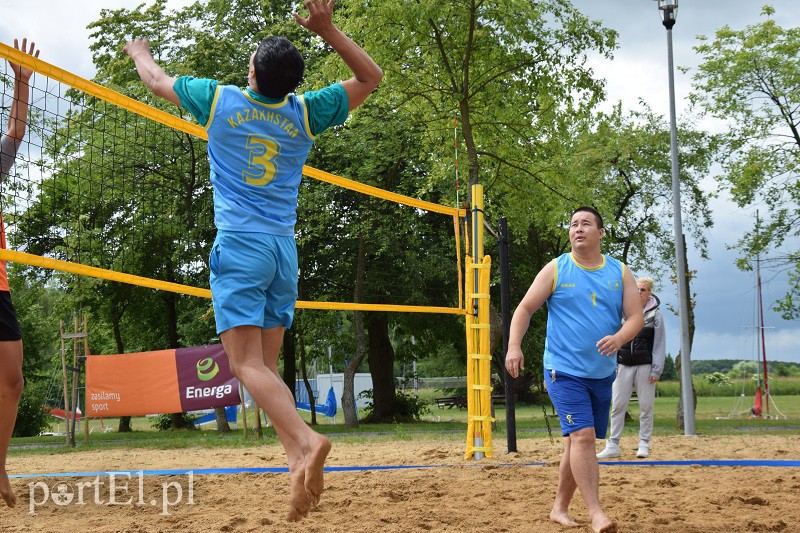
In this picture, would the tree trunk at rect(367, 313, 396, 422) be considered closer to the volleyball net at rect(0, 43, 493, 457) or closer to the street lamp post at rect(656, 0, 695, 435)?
the volleyball net at rect(0, 43, 493, 457)

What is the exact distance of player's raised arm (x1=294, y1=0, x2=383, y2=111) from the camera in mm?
3422

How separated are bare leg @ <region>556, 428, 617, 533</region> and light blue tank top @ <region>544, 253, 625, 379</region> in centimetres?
33

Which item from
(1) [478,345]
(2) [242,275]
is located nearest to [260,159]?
(2) [242,275]

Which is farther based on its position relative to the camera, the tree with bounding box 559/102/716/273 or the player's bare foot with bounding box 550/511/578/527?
the tree with bounding box 559/102/716/273

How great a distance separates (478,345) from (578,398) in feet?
13.1

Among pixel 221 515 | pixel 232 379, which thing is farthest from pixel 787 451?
pixel 232 379

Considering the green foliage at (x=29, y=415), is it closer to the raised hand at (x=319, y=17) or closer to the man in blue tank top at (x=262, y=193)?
the man in blue tank top at (x=262, y=193)

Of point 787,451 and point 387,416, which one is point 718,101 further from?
point 787,451

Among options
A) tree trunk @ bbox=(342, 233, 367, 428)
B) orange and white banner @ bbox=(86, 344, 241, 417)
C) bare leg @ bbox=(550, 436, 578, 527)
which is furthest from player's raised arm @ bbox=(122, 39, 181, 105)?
tree trunk @ bbox=(342, 233, 367, 428)

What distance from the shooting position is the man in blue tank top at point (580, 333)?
13.8ft

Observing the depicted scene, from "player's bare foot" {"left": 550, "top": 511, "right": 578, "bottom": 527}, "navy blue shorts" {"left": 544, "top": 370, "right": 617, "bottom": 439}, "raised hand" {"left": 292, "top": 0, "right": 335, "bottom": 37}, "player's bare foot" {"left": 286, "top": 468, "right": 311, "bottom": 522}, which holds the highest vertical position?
"raised hand" {"left": 292, "top": 0, "right": 335, "bottom": 37}

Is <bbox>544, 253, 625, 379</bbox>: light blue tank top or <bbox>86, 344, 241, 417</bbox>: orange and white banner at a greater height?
<bbox>544, 253, 625, 379</bbox>: light blue tank top

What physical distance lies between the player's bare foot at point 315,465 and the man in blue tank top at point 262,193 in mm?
24

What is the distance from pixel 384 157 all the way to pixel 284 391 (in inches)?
617
